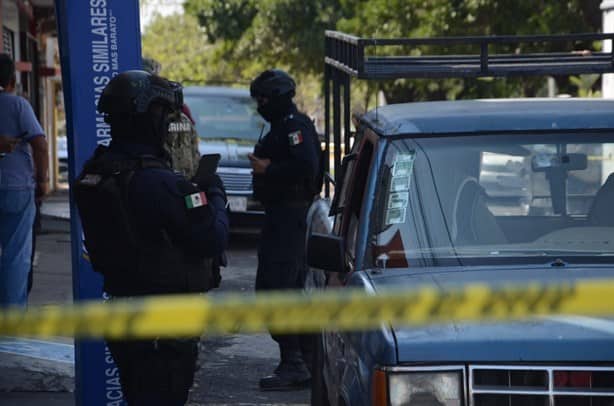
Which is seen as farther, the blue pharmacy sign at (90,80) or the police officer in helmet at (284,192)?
the police officer in helmet at (284,192)

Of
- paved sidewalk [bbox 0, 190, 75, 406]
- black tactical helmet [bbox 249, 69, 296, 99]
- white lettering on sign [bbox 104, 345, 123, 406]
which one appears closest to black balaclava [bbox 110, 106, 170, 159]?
white lettering on sign [bbox 104, 345, 123, 406]

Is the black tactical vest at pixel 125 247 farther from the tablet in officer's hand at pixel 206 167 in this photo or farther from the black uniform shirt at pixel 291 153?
the black uniform shirt at pixel 291 153

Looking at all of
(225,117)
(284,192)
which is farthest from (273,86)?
(225,117)

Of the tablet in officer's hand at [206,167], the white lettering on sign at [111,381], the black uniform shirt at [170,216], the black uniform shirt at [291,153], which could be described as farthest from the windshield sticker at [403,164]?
the black uniform shirt at [291,153]

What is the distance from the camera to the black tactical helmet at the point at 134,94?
14.8ft

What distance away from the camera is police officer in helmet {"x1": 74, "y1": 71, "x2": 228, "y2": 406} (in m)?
4.41

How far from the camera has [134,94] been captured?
Result: 14.8 ft

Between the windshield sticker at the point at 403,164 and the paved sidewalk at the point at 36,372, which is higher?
the windshield sticker at the point at 403,164

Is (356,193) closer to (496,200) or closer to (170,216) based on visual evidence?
(496,200)

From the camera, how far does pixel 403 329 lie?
3928mm

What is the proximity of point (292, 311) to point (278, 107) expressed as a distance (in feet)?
16.5

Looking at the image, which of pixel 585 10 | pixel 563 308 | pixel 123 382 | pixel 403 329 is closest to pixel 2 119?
pixel 123 382

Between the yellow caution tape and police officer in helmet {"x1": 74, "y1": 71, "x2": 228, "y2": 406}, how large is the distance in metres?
1.68

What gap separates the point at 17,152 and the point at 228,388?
2186mm
